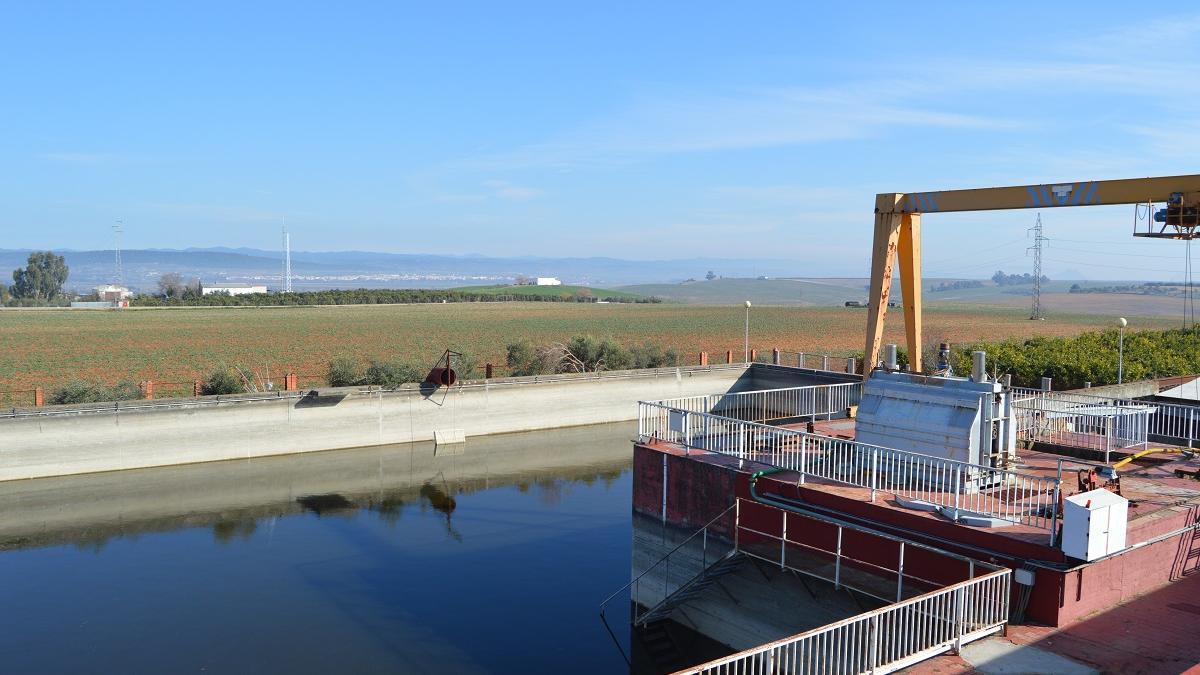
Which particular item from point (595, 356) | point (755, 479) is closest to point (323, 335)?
point (595, 356)

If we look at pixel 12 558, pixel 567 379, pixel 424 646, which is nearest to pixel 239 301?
pixel 567 379

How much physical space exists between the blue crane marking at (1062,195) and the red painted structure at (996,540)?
6.97 metres

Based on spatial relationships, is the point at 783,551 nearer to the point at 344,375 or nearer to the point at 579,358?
the point at 344,375

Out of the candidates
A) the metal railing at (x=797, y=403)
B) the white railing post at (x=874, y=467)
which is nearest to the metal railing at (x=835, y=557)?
the white railing post at (x=874, y=467)

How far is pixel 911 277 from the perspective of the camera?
72.5 feet

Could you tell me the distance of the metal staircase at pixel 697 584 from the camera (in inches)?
571

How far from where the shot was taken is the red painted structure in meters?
10.7

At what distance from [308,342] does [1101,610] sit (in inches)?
2316

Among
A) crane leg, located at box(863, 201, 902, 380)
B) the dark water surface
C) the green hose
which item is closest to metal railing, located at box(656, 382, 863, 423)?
crane leg, located at box(863, 201, 902, 380)

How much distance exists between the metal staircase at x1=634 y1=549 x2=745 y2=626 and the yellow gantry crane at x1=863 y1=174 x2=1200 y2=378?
836 centimetres

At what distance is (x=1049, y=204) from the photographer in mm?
19203

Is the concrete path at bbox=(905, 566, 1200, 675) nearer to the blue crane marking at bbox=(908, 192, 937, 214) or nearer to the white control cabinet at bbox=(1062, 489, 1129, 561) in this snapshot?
the white control cabinet at bbox=(1062, 489, 1129, 561)

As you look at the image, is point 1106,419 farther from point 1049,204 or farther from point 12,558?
point 12,558

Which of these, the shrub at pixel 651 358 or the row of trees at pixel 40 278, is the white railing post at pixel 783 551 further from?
the row of trees at pixel 40 278
